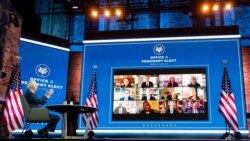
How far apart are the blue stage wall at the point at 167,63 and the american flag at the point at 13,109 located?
2.18 m

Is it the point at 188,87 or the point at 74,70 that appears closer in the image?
the point at 188,87

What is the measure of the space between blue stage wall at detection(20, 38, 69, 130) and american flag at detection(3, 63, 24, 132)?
94 centimetres

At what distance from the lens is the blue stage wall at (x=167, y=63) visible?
30.5ft

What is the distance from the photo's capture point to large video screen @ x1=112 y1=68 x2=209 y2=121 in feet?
31.1

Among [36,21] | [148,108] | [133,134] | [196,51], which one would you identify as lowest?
[133,134]

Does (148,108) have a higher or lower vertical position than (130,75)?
lower

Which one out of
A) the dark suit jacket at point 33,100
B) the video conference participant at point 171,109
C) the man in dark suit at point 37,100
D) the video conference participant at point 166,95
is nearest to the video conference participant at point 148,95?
the video conference participant at point 166,95

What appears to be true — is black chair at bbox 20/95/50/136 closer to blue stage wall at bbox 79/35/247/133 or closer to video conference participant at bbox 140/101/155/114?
blue stage wall at bbox 79/35/247/133

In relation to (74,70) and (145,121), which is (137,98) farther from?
(74,70)

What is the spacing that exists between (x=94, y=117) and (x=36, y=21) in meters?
4.30

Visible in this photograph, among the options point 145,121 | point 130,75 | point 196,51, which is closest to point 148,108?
point 145,121

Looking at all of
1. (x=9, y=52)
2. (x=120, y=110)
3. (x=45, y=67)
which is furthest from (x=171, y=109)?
(x=9, y=52)

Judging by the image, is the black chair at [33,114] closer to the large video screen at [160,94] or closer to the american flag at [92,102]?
the american flag at [92,102]

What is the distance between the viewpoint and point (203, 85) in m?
9.54
